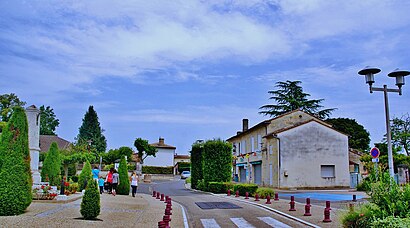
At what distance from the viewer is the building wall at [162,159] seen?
3346 inches

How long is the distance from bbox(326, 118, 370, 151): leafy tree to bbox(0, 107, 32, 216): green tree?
181ft

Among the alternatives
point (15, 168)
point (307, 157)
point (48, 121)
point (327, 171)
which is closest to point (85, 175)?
point (15, 168)

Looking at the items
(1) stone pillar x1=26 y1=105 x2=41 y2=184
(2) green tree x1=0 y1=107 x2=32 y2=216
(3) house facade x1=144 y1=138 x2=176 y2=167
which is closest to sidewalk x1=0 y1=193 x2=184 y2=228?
(2) green tree x1=0 y1=107 x2=32 y2=216

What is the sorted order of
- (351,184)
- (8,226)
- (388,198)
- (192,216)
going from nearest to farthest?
(388,198) → (8,226) → (192,216) → (351,184)

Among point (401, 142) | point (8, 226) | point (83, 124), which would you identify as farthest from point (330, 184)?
point (83, 124)

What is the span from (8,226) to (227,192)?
63.1ft

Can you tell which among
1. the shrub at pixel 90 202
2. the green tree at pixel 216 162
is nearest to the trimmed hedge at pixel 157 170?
the green tree at pixel 216 162

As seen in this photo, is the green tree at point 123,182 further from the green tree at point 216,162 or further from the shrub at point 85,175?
the green tree at point 216,162

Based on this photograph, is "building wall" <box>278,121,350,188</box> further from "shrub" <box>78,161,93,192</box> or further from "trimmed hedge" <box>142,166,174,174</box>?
"trimmed hedge" <box>142,166,174,174</box>

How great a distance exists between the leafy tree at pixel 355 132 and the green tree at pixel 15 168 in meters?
55.0

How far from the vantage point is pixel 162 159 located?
281ft

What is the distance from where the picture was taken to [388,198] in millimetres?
8602

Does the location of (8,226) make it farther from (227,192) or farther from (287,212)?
(227,192)

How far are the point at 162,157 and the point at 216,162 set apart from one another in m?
54.5
